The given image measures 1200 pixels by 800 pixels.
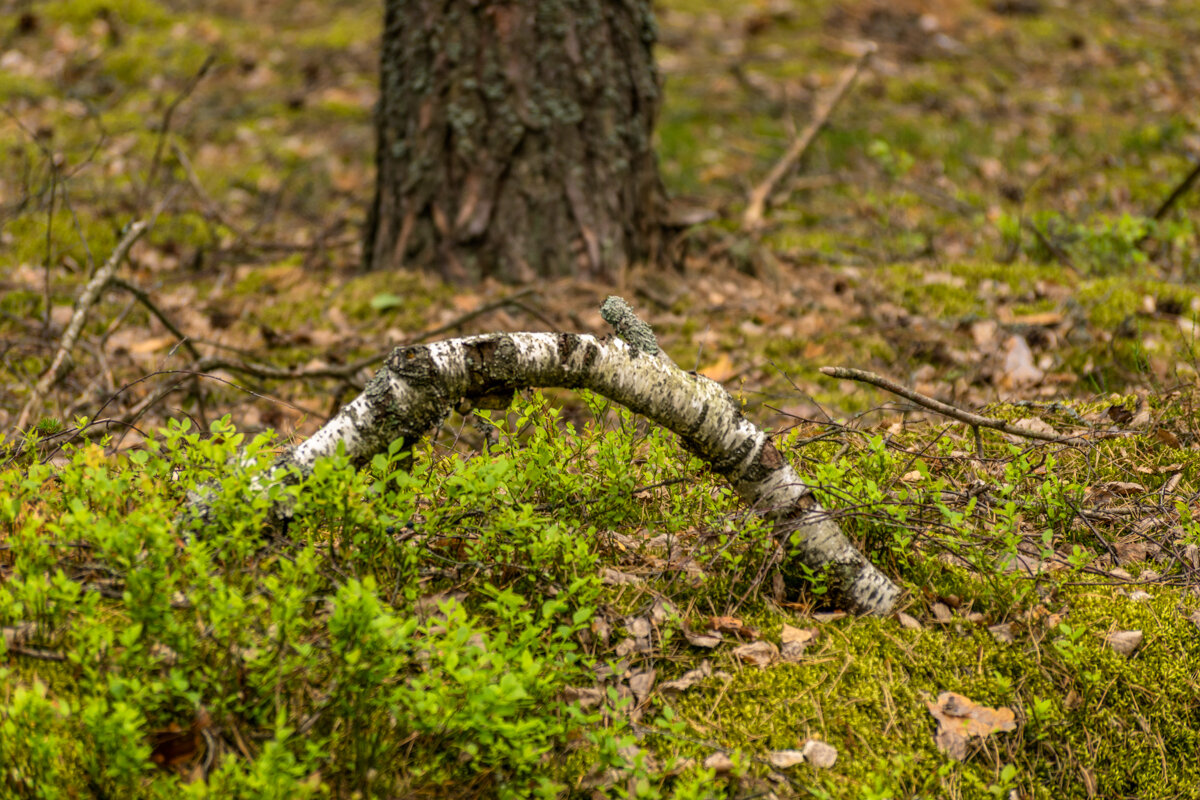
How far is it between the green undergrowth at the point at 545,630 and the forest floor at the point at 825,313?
0.7 inches

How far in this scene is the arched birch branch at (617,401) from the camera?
249 centimetres

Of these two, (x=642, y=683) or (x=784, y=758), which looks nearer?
(x=784, y=758)

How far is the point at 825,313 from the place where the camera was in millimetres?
5531

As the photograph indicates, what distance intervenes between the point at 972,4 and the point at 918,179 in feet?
17.7

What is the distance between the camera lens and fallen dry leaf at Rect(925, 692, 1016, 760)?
92.7 inches

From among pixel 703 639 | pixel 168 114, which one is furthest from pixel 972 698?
pixel 168 114

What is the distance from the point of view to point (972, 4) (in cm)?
1157

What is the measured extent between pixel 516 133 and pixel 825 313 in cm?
222

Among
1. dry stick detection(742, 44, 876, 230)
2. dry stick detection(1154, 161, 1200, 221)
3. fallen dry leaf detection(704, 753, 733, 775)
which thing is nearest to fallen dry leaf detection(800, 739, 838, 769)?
fallen dry leaf detection(704, 753, 733, 775)

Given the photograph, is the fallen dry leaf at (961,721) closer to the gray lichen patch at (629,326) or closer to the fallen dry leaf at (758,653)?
the fallen dry leaf at (758,653)

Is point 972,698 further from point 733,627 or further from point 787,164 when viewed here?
point 787,164

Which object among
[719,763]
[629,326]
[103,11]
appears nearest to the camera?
[719,763]

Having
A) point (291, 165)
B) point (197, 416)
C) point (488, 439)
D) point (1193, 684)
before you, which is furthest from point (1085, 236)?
point (291, 165)

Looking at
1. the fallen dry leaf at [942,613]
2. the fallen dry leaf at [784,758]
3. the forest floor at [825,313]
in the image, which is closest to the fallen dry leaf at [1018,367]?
the forest floor at [825,313]
